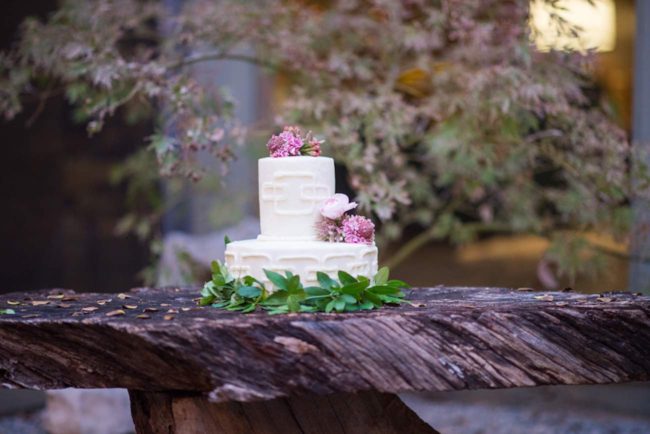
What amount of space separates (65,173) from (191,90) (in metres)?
1.98

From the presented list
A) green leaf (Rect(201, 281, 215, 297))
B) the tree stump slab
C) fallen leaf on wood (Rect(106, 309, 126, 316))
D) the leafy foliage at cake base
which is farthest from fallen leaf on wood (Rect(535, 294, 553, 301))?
fallen leaf on wood (Rect(106, 309, 126, 316))

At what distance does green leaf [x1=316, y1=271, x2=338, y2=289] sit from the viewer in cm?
226

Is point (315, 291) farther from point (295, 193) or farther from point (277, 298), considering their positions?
point (295, 193)

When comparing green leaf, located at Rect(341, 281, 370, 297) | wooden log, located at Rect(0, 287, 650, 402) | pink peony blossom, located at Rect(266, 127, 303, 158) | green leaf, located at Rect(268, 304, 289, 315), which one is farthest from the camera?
pink peony blossom, located at Rect(266, 127, 303, 158)

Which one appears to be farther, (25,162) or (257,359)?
(25,162)

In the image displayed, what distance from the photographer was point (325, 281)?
2264 millimetres

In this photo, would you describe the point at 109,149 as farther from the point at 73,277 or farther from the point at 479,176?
the point at 479,176

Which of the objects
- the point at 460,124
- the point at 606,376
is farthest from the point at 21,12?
the point at 606,376

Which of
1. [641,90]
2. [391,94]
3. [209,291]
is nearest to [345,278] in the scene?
[209,291]

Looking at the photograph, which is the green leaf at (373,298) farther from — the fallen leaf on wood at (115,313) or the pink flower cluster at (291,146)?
the fallen leaf on wood at (115,313)

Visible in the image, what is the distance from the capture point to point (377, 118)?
3.79 m

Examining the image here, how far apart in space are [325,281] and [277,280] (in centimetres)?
13

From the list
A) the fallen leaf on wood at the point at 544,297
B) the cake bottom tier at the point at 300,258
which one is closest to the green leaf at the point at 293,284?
the cake bottom tier at the point at 300,258

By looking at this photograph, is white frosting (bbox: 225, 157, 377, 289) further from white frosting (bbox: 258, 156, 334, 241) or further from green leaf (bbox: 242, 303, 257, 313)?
green leaf (bbox: 242, 303, 257, 313)
